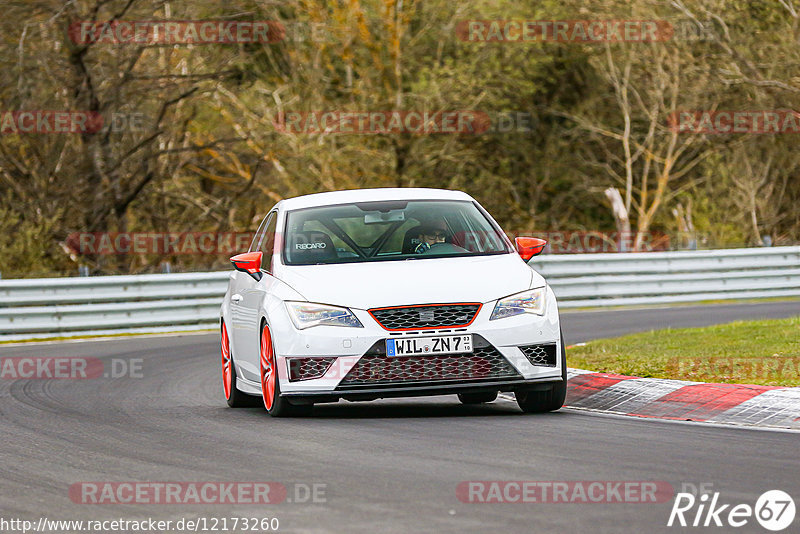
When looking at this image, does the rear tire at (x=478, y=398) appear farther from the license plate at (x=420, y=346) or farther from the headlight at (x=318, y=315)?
the headlight at (x=318, y=315)

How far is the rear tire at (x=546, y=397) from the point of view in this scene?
10438 millimetres

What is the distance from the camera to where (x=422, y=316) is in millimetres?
9977

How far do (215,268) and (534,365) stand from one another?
1557 cm

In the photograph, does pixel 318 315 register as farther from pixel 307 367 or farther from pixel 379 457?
pixel 379 457

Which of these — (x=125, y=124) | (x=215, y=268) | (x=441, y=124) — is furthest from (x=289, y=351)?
(x=441, y=124)

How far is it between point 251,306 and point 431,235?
4.90 feet

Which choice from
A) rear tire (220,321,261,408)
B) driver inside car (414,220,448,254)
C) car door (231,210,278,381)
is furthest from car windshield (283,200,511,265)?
rear tire (220,321,261,408)

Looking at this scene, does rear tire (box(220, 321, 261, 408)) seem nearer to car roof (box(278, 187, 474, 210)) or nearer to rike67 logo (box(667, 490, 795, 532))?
car roof (box(278, 187, 474, 210))

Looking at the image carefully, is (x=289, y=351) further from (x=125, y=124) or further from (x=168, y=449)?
(x=125, y=124)

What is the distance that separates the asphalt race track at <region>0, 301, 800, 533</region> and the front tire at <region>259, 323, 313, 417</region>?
0.12m

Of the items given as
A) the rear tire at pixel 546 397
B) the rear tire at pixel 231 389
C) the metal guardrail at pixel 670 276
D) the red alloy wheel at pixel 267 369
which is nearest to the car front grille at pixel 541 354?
the rear tire at pixel 546 397

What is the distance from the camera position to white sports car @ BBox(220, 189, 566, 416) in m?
9.98

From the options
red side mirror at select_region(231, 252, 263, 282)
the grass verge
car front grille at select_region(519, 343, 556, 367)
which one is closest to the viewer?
car front grille at select_region(519, 343, 556, 367)

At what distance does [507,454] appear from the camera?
834cm
